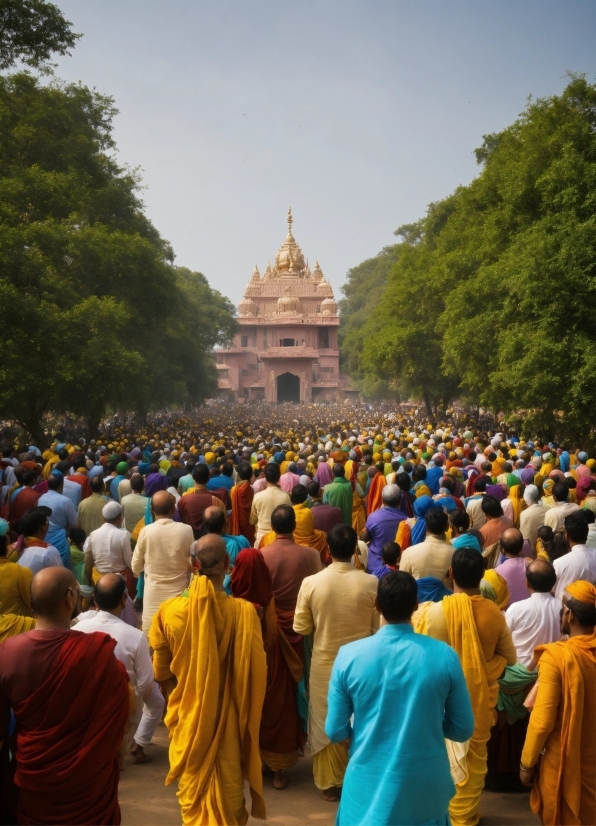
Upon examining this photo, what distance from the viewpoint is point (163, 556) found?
18.0 feet

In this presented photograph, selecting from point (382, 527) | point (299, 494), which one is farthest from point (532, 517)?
point (299, 494)

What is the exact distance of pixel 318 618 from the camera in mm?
4277

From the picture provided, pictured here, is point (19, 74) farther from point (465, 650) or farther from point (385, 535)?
point (465, 650)

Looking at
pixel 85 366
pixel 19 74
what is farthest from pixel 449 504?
pixel 19 74

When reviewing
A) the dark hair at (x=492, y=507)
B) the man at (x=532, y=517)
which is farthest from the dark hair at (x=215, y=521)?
the man at (x=532, y=517)

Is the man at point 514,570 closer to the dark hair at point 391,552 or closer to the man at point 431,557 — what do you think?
the man at point 431,557

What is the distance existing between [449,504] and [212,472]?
3263 millimetres

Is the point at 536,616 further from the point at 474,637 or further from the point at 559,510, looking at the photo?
the point at 559,510

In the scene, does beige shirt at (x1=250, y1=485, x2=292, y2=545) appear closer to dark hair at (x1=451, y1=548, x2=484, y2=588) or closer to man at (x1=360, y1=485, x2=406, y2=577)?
man at (x1=360, y1=485, x2=406, y2=577)

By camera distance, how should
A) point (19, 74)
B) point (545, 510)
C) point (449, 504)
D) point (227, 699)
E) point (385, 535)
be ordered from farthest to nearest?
point (19, 74)
point (545, 510)
point (449, 504)
point (385, 535)
point (227, 699)

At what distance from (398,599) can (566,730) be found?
1127 mm

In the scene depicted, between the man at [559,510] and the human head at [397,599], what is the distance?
4.68 m

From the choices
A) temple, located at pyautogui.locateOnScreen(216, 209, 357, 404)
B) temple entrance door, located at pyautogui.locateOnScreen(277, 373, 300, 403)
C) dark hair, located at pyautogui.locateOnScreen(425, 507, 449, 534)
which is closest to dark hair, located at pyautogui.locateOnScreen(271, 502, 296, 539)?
dark hair, located at pyautogui.locateOnScreen(425, 507, 449, 534)

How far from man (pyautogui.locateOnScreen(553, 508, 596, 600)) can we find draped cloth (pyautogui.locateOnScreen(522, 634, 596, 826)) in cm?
201
